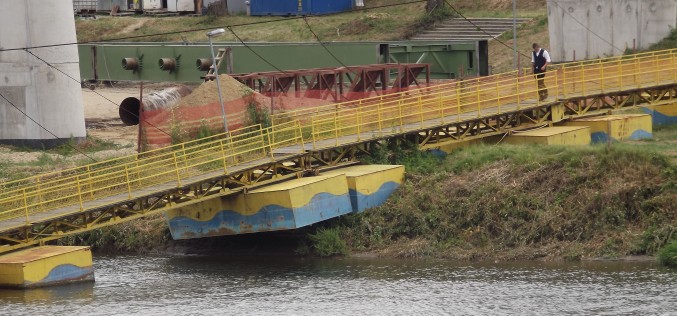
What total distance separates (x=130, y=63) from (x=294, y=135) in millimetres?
22046

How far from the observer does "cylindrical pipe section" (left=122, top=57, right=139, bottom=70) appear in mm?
57906

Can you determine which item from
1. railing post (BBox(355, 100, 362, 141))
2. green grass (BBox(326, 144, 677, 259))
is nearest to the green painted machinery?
railing post (BBox(355, 100, 362, 141))

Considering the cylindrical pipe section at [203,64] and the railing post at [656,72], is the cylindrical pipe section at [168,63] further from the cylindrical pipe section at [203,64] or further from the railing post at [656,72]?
the railing post at [656,72]

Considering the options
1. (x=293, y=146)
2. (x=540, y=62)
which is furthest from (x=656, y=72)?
(x=293, y=146)

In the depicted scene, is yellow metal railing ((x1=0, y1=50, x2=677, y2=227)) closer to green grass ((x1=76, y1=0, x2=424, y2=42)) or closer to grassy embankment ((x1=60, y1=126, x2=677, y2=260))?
grassy embankment ((x1=60, y1=126, x2=677, y2=260))

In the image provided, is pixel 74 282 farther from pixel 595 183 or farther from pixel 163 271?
pixel 595 183

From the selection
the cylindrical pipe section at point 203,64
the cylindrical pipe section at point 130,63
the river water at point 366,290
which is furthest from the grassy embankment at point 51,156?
the river water at point 366,290

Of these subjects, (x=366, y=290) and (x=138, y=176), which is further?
(x=138, y=176)

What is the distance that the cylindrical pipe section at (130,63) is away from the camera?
5791 cm

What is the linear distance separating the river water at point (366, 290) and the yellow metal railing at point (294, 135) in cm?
206

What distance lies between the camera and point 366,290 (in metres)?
30.7

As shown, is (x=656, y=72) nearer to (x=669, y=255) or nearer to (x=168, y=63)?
(x=669, y=255)

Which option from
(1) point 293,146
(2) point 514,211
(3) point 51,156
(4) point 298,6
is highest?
(4) point 298,6

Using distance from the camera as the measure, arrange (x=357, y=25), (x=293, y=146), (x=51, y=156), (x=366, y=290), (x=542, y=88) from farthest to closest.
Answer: (x=357, y=25), (x=51, y=156), (x=542, y=88), (x=293, y=146), (x=366, y=290)
